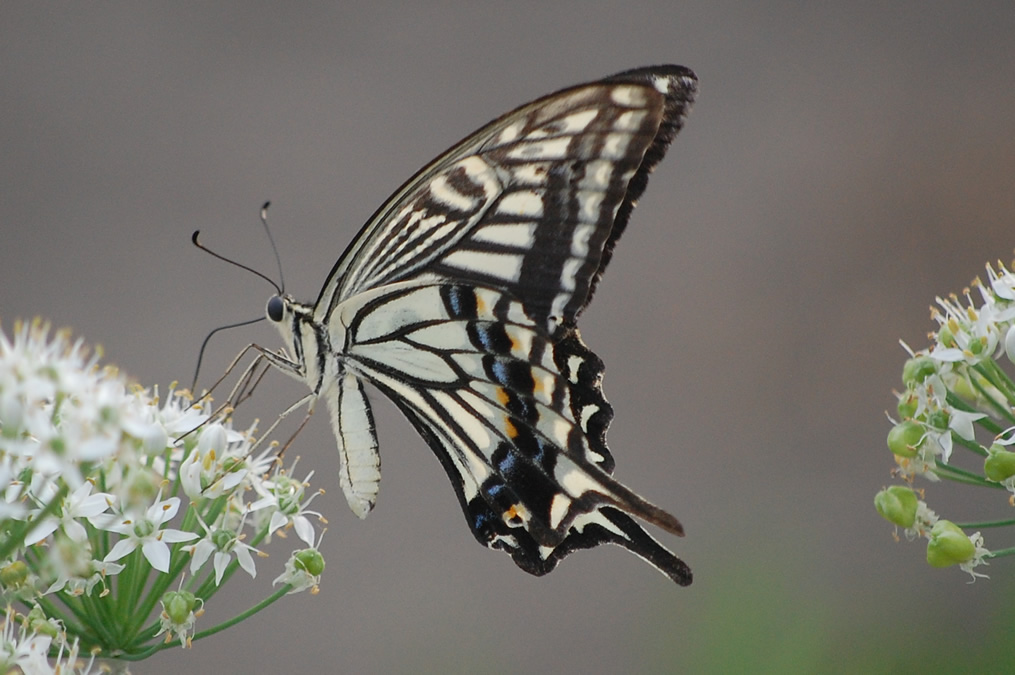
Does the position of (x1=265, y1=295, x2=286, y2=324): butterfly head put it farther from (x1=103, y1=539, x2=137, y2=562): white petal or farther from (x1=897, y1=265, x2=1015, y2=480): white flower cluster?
(x1=897, y1=265, x2=1015, y2=480): white flower cluster

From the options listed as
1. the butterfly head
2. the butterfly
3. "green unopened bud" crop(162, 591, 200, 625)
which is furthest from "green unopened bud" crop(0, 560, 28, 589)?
the butterfly head

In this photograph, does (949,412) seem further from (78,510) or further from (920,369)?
(78,510)

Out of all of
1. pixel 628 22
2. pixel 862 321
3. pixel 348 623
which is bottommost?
pixel 348 623

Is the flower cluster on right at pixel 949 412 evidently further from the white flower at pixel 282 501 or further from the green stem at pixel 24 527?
the green stem at pixel 24 527

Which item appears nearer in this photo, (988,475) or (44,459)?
(44,459)

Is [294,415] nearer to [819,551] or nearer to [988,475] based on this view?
[819,551]

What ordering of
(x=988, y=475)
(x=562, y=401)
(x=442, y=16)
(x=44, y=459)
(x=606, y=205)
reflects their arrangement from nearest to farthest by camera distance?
(x=44, y=459)
(x=988, y=475)
(x=606, y=205)
(x=562, y=401)
(x=442, y=16)

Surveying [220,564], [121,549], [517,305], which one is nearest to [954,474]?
[517,305]

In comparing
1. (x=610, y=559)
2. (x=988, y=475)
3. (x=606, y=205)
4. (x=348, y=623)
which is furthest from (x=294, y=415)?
(x=988, y=475)
